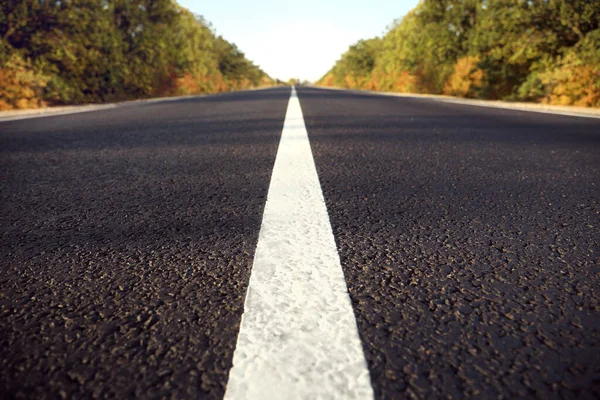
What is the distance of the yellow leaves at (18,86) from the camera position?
497 inches

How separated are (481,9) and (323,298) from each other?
27.3 meters

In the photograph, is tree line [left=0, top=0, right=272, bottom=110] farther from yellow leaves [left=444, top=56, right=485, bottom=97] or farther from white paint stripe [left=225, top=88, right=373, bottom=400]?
yellow leaves [left=444, top=56, right=485, bottom=97]

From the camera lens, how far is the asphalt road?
2.76ft

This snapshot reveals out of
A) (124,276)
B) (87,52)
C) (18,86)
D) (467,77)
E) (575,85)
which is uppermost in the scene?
(87,52)

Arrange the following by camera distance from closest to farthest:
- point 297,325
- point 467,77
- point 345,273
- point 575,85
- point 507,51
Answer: point 297,325, point 345,273, point 575,85, point 507,51, point 467,77

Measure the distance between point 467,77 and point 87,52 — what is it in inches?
719

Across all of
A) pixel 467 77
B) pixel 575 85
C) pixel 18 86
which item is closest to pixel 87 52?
pixel 18 86

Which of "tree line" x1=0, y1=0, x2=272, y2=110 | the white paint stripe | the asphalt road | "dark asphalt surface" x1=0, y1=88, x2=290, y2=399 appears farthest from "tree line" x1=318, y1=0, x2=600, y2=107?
"tree line" x1=0, y1=0, x2=272, y2=110

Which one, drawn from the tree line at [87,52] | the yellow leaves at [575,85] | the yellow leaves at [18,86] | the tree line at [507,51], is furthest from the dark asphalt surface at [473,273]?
the tree line at [87,52]

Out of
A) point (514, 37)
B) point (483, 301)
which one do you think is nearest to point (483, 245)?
point (483, 301)

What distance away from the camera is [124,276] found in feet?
4.21

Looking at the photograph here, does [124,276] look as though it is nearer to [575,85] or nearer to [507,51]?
[575,85]

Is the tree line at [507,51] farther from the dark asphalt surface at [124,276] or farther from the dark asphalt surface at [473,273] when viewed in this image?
the dark asphalt surface at [124,276]

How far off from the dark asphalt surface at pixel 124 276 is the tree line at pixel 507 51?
1325 cm
